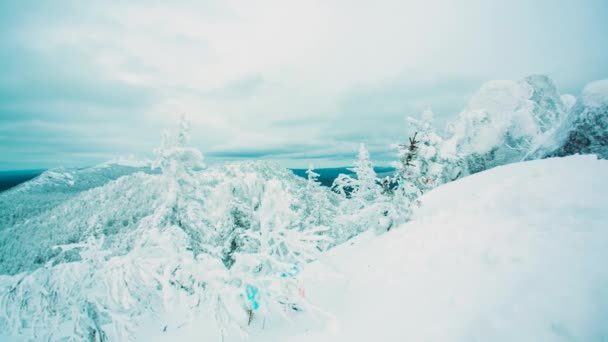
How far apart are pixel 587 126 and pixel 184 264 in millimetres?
18456

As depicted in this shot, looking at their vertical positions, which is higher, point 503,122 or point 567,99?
point 567,99

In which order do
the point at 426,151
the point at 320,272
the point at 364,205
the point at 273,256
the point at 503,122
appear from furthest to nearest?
1. the point at 503,122
2. the point at 364,205
3. the point at 426,151
4. the point at 320,272
5. the point at 273,256

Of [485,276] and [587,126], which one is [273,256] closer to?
[485,276]

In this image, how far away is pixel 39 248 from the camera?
107 meters

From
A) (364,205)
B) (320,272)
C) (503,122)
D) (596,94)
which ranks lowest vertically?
(320,272)

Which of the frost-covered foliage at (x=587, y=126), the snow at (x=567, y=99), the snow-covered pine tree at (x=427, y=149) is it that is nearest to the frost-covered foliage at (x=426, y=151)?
the snow-covered pine tree at (x=427, y=149)

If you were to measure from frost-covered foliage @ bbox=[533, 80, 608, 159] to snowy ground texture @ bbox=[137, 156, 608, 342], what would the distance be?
6.35 feet

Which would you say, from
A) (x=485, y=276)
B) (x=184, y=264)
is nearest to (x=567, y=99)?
(x=485, y=276)

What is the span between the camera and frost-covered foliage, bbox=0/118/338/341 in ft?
22.5

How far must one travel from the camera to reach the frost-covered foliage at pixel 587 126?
39.2 feet

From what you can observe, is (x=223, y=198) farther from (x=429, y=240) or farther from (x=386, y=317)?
(x=429, y=240)

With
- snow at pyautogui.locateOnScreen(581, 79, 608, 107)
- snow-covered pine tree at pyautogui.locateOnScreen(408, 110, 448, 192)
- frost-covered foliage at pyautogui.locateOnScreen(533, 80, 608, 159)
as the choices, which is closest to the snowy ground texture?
frost-covered foliage at pyautogui.locateOnScreen(533, 80, 608, 159)

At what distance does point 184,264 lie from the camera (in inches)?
270

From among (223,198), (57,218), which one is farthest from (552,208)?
(57,218)
